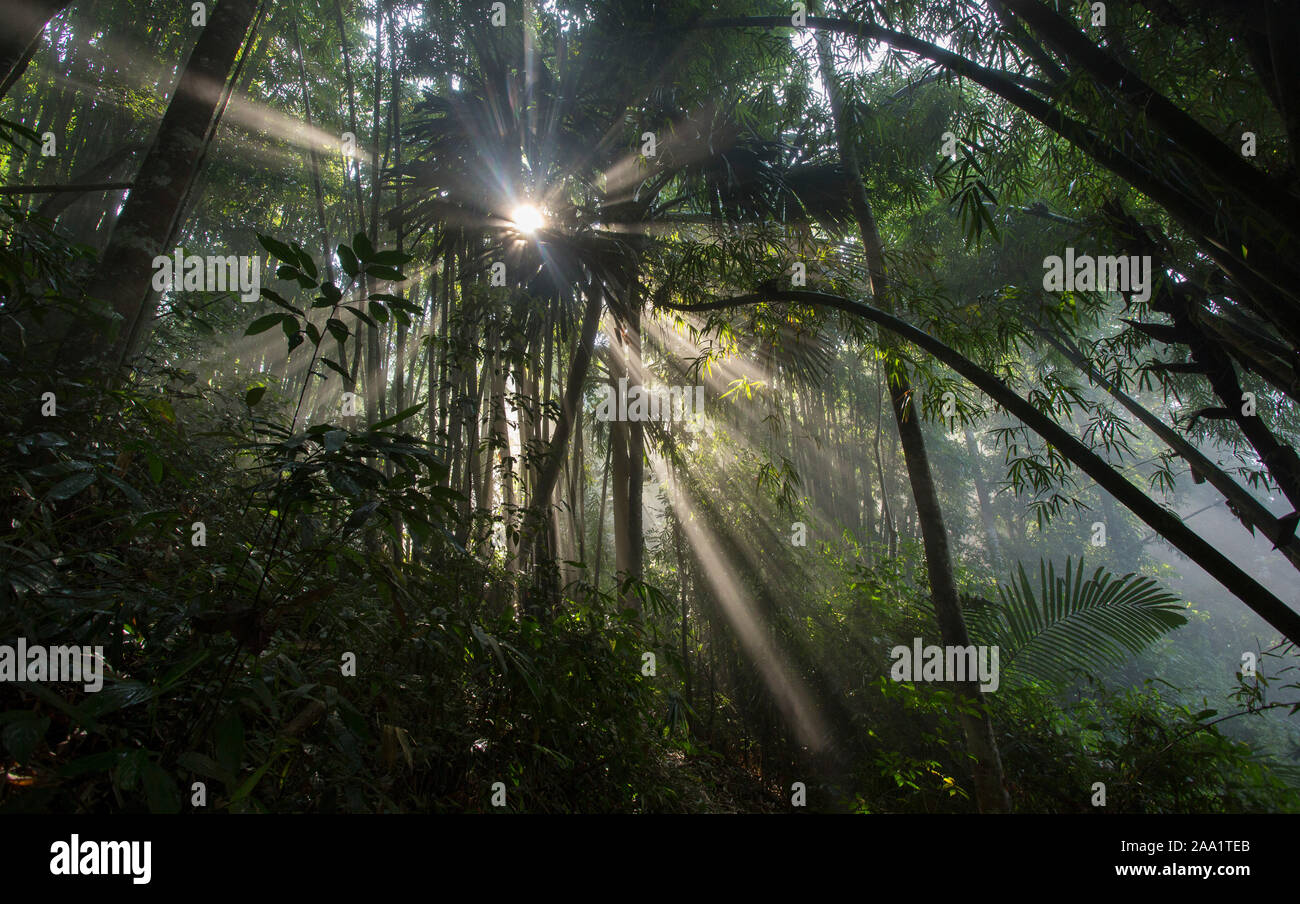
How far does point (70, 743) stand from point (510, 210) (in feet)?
10.3

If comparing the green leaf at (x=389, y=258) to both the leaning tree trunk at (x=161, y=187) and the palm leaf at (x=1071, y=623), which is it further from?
the palm leaf at (x=1071, y=623)

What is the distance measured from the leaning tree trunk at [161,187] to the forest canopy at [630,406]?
0.01 m

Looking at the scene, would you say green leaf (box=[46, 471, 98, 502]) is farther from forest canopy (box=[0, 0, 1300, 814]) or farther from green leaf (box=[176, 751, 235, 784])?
green leaf (box=[176, 751, 235, 784])

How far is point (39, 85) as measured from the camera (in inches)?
251

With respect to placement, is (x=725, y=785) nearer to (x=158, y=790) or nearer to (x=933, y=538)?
(x=933, y=538)

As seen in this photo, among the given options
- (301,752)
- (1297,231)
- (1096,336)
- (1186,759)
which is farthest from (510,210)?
(1096,336)

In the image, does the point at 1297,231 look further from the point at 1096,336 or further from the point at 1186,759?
the point at 1096,336

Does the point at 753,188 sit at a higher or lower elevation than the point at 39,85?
lower

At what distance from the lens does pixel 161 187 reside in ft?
6.85

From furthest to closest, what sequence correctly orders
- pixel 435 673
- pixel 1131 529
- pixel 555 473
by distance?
pixel 1131 529 → pixel 555 473 → pixel 435 673

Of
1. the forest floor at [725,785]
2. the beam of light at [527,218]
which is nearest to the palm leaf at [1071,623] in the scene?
the forest floor at [725,785]

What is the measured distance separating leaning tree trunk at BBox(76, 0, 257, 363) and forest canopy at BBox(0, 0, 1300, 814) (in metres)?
0.01

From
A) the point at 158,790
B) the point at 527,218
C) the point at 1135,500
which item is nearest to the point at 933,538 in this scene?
the point at 1135,500

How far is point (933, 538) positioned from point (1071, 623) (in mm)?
1661
